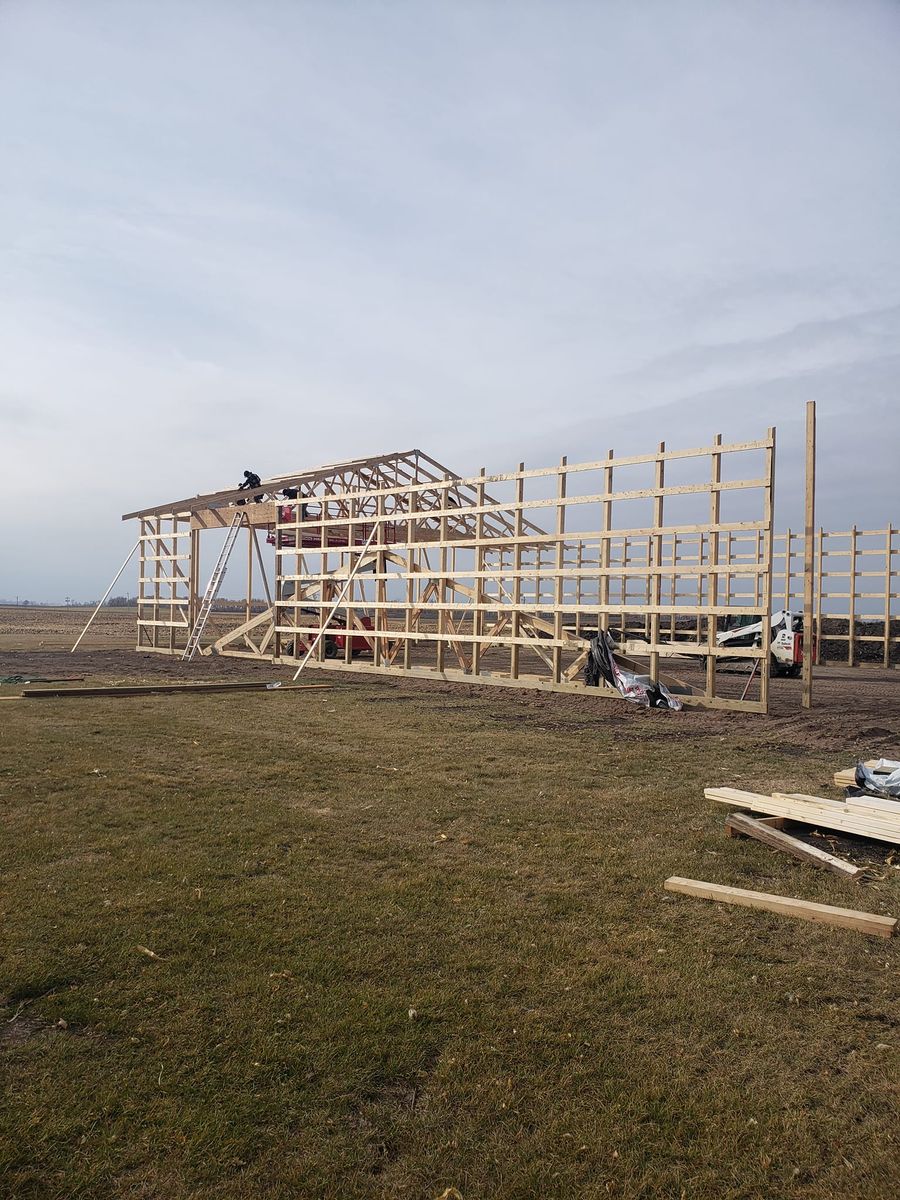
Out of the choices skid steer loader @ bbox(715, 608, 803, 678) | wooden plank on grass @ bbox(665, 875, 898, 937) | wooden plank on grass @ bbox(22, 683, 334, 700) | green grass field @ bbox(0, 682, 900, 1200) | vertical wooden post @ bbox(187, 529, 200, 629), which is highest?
vertical wooden post @ bbox(187, 529, 200, 629)

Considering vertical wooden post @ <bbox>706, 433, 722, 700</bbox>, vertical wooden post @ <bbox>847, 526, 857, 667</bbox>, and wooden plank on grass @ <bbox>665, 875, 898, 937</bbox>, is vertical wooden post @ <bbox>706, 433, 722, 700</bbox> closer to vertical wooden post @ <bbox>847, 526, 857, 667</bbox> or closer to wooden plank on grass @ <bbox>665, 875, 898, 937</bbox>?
wooden plank on grass @ <bbox>665, 875, 898, 937</bbox>

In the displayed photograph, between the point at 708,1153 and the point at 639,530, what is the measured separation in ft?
35.7

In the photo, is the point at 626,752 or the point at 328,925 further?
the point at 626,752

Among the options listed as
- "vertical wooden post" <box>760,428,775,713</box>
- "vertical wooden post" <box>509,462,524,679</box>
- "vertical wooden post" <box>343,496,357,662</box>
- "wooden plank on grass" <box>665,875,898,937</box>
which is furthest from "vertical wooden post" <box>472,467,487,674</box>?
"wooden plank on grass" <box>665,875,898,937</box>

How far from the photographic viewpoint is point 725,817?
19.0ft

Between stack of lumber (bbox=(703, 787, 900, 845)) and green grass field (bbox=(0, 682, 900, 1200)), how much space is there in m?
0.34

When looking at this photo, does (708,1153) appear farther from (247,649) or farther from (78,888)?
(247,649)

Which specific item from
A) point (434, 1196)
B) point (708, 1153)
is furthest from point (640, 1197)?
point (434, 1196)

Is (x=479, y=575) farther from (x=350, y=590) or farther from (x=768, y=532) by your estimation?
(x=768, y=532)

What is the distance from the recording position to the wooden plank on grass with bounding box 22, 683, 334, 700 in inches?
457

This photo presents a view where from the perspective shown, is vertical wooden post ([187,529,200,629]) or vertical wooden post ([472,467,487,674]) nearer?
vertical wooden post ([472,467,487,674])

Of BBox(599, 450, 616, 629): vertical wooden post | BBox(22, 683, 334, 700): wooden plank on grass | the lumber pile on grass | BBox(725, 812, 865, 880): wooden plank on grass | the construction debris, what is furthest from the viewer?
BBox(599, 450, 616, 629): vertical wooden post

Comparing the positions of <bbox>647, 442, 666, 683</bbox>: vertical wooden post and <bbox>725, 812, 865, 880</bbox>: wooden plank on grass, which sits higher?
<bbox>647, 442, 666, 683</bbox>: vertical wooden post

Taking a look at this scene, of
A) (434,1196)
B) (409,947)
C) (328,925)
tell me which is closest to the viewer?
(434,1196)
